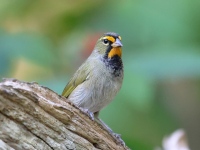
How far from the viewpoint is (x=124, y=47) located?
6.86 metres

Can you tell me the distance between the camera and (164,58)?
21.0ft

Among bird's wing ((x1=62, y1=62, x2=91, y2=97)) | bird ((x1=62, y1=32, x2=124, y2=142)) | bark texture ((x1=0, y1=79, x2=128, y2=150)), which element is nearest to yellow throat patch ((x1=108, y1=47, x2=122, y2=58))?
bird ((x1=62, y1=32, x2=124, y2=142))

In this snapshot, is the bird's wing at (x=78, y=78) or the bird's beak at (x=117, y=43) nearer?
the bird's beak at (x=117, y=43)

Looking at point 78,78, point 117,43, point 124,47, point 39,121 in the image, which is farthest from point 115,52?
point 39,121

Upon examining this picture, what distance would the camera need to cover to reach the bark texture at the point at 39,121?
4316 mm

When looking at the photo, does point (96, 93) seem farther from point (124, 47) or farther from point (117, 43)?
point (124, 47)

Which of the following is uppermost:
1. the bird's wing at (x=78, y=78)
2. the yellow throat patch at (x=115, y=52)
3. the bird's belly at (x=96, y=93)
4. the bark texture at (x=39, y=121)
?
the yellow throat patch at (x=115, y=52)

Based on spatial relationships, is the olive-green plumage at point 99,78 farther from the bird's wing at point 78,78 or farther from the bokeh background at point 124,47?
the bokeh background at point 124,47

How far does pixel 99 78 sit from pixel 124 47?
103cm

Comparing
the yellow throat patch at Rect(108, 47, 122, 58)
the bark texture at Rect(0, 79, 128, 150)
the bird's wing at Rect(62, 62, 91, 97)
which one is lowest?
the bark texture at Rect(0, 79, 128, 150)

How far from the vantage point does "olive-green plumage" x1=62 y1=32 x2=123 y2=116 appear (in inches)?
230

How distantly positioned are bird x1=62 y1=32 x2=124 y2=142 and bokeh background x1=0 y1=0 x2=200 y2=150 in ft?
0.52

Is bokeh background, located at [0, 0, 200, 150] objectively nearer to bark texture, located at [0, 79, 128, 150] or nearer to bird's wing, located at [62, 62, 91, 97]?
bird's wing, located at [62, 62, 91, 97]

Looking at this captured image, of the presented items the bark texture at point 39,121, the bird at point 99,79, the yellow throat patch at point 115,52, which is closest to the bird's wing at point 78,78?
the bird at point 99,79
